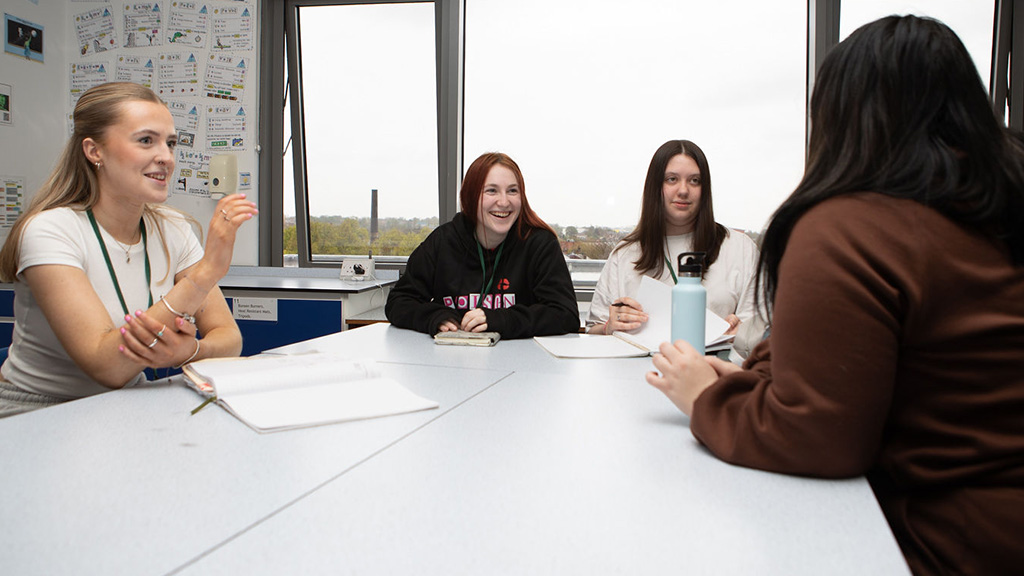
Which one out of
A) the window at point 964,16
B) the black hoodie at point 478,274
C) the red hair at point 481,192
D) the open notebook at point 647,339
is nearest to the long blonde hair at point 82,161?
the black hoodie at point 478,274

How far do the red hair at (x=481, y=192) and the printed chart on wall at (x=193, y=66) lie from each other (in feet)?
6.32

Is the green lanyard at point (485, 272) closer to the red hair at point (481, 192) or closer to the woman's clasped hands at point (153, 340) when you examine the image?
the red hair at point (481, 192)

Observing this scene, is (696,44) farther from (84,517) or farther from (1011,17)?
(84,517)

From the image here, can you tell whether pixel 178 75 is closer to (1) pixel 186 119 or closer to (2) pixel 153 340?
(1) pixel 186 119

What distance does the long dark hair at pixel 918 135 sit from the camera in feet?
2.38

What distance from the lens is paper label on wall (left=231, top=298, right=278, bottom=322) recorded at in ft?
9.80

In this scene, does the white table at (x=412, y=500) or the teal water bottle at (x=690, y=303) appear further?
the teal water bottle at (x=690, y=303)

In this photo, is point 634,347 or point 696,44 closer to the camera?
point 634,347

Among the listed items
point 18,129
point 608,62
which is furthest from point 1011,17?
point 18,129

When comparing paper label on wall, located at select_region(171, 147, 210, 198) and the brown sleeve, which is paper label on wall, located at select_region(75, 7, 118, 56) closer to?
paper label on wall, located at select_region(171, 147, 210, 198)

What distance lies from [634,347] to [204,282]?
3.51ft

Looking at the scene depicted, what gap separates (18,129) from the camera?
11.3ft

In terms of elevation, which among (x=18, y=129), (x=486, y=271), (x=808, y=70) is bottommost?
(x=486, y=271)

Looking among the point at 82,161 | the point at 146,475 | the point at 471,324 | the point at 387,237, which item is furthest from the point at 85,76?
the point at 146,475
